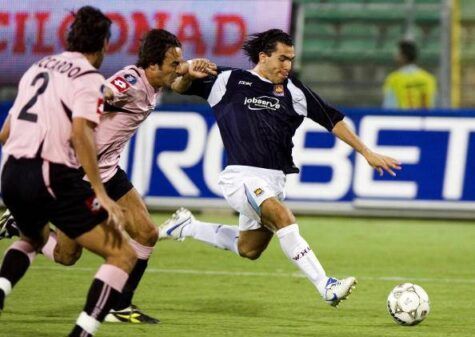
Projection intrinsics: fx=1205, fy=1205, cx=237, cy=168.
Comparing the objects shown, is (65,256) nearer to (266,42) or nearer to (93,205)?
(93,205)

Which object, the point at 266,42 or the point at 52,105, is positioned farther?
the point at 266,42

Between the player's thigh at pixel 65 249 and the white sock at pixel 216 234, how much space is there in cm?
147

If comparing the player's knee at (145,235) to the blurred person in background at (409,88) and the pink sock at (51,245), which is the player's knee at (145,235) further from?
the blurred person in background at (409,88)

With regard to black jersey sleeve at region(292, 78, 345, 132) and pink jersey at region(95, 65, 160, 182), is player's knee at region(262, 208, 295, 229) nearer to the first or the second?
black jersey sleeve at region(292, 78, 345, 132)

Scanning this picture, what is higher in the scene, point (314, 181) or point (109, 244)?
point (109, 244)

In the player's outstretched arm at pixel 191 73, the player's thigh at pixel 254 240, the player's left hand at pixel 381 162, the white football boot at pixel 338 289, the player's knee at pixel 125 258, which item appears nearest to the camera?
the player's knee at pixel 125 258

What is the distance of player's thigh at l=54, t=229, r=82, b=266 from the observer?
29.0 feet

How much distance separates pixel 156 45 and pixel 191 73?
0.74m

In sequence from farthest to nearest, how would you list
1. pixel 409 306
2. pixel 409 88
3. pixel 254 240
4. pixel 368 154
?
pixel 409 88
pixel 254 240
pixel 368 154
pixel 409 306

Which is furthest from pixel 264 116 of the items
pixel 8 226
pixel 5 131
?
pixel 5 131

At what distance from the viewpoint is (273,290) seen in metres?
10.4

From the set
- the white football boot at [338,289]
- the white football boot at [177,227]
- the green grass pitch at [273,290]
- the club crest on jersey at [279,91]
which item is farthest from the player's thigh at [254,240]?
the white football boot at [338,289]

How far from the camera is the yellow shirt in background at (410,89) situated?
1802 centimetres

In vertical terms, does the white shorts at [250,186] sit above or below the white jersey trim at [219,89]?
below
